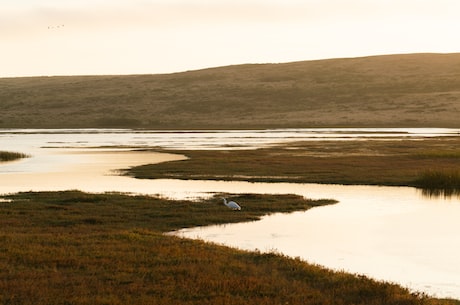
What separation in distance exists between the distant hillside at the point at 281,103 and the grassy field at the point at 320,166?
241 feet

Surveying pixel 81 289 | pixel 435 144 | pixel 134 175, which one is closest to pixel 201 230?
pixel 81 289

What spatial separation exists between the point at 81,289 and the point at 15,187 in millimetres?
25301

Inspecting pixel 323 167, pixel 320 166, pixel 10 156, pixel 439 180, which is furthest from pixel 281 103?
pixel 439 180

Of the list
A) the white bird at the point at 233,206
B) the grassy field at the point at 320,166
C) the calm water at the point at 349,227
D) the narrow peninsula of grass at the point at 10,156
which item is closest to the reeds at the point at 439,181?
the grassy field at the point at 320,166

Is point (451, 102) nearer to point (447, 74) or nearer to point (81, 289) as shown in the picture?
point (447, 74)

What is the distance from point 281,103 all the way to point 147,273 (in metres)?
151

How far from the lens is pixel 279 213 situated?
30.2 m

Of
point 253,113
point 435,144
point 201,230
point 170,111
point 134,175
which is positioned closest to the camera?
point 201,230

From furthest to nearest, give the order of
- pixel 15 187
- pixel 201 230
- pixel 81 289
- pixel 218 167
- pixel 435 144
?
pixel 435 144 < pixel 218 167 < pixel 15 187 < pixel 201 230 < pixel 81 289

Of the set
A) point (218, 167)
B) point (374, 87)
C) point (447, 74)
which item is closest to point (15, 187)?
point (218, 167)

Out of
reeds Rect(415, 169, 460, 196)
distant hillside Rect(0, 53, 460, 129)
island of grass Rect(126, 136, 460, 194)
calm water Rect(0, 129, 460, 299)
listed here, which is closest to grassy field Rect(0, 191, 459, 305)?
calm water Rect(0, 129, 460, 299)

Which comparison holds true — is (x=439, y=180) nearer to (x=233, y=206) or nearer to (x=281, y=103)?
(x=233, y=206)

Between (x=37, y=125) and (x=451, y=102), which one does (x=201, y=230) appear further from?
(x=37, y=125)

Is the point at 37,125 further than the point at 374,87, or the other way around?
the point at 374,87
